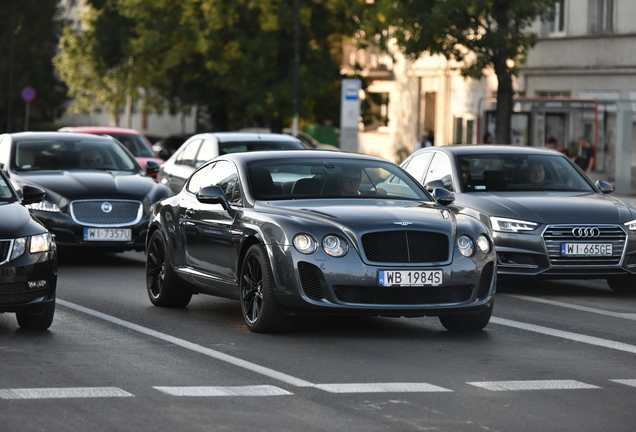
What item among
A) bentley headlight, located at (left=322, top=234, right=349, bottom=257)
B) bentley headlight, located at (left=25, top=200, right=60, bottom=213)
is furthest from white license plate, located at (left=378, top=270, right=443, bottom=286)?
bentley headlight, located at (left=25, top=200, right=60, bottom=213)

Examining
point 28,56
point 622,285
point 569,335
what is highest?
point 28,56

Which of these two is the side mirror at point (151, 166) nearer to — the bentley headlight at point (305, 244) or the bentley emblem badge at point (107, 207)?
the bentley emblem badge at point (107, 207)

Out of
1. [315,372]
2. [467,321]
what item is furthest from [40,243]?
[467,321]

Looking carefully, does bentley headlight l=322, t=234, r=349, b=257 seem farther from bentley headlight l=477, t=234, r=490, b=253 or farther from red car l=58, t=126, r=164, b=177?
red car l=58, t=126, r=164, b=177

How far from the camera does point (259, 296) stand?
10602 millimetres

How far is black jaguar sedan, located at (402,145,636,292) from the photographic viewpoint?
13750mm

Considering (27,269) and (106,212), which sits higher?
(27,269)

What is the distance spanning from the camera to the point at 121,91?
60656 mm

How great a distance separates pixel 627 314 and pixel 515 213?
73.4 inches

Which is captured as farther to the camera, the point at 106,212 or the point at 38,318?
the point at 106,212

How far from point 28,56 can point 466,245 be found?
64587 mm

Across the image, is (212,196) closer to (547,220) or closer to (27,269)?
(27,269)

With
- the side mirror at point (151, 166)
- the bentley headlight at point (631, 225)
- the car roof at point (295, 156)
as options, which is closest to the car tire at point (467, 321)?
the car roof at point (295, 156)

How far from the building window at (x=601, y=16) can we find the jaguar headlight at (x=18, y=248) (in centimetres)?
3119
